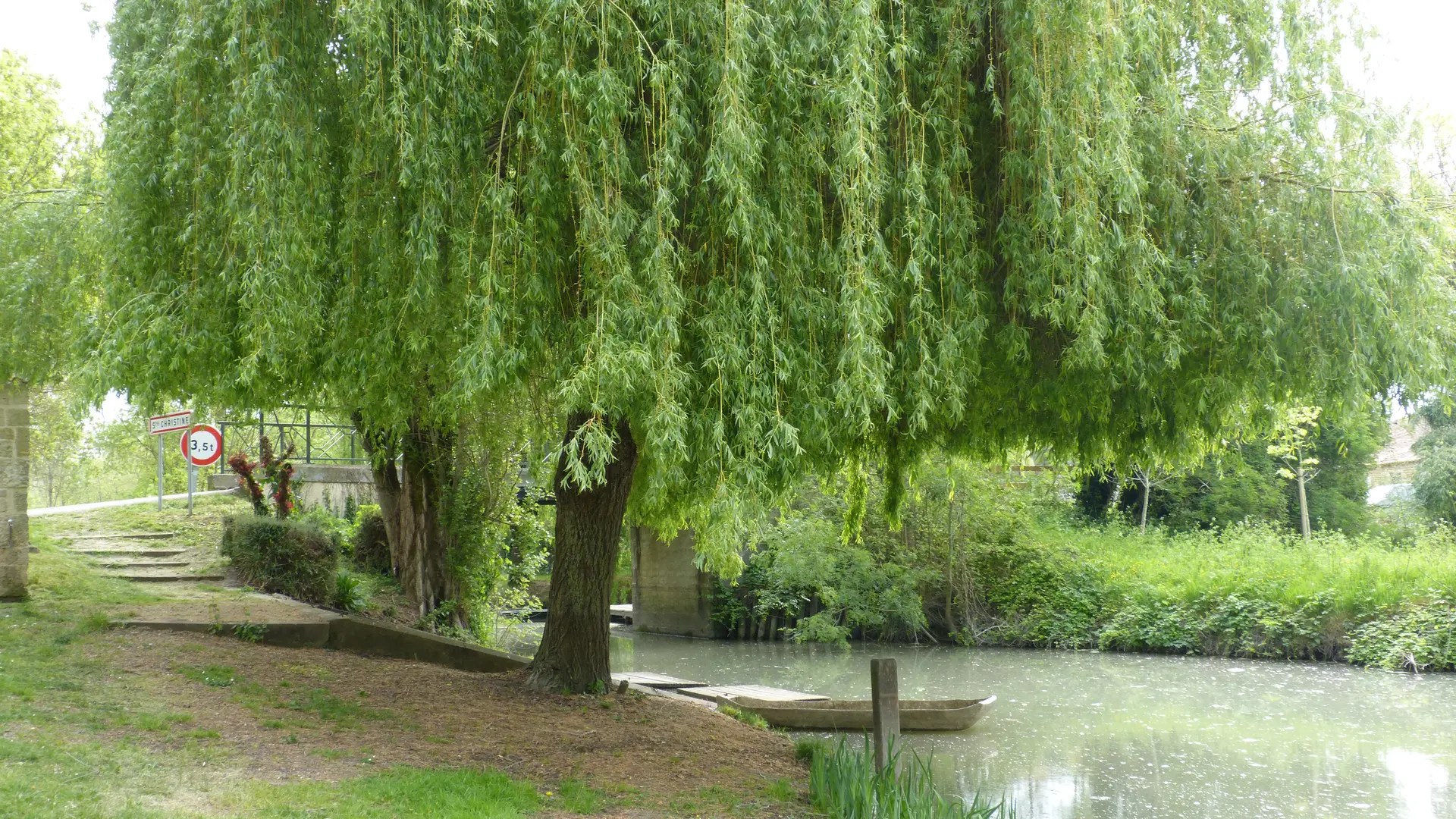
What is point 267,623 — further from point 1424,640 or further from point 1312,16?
point 1424,640

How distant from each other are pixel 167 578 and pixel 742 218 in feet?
32.7

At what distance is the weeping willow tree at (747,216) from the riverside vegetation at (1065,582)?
12914mm

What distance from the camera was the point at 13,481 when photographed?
10648 mm

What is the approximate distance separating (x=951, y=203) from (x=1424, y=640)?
14.7 metres

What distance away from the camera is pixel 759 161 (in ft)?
22.2

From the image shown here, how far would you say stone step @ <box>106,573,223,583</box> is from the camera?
12891 millimetres

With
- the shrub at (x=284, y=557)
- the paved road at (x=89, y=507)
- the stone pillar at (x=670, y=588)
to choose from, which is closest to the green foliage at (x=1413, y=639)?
the stone pillar at (x=670, y=588)

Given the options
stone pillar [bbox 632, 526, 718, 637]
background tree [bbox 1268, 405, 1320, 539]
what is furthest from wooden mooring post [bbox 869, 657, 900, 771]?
stone pillar [bbox 632, 526, 718, 637]

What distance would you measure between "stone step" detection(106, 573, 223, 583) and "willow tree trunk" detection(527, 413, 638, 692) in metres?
5.27

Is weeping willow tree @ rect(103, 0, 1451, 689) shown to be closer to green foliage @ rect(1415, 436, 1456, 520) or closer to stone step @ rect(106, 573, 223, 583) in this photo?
stone step @ rect(106, 573, 223, 583)

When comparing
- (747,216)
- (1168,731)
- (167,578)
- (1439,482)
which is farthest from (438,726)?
(1439,482)

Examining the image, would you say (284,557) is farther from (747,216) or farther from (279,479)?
(747,216)

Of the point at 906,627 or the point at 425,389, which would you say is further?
the point at 906,627

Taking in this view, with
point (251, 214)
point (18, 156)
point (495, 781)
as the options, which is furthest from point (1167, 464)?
point (18, 156)
